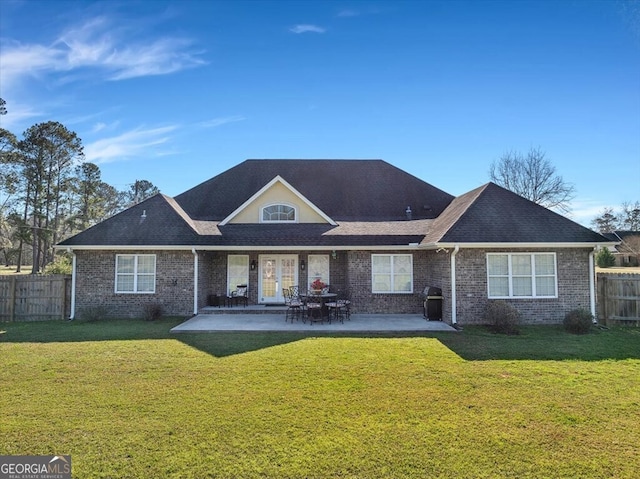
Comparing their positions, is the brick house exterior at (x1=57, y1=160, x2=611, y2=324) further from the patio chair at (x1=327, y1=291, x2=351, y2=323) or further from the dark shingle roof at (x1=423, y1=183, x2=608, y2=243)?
the patio chair at (x1=327, y1=291, x2=351, y2=323)

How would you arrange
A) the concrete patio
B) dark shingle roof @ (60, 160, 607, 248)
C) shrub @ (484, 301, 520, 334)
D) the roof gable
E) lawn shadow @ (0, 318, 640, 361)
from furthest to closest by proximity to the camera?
1. the roof gable
2. dark shingle roof @ (60, 160, 607, 248)
3. the concrete patio
4. shrub @ (484, 301, 520, 334)
5. lawn shadow @ (0, 318, 640, 361)

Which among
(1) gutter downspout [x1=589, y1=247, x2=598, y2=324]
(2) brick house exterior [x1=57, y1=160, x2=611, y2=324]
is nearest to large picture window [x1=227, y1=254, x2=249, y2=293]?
(2) brick house exterior [x1=57, y1=160, x2=611, y2=324]

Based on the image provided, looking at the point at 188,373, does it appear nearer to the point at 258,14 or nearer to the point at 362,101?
the point at 258,14

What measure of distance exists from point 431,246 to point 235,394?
30.2 feet

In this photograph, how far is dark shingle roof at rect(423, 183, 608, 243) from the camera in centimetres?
1245

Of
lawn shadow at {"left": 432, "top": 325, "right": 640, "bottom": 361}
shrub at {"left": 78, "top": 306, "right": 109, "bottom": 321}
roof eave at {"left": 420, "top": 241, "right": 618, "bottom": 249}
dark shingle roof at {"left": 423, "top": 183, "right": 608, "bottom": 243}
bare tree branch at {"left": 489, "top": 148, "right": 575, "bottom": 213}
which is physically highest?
bare tree branch at {"left": 489, "top": 148, "right": 575, "bottom": 213}

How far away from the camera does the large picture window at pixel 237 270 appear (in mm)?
16109

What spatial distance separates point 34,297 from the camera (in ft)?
45.8

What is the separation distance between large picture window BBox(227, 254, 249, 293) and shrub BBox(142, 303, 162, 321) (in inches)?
127

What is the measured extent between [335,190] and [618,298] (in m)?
13.6

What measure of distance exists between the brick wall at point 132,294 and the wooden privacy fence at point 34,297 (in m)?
0.62

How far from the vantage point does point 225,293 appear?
16016mm

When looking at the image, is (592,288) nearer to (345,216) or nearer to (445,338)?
(445,338)

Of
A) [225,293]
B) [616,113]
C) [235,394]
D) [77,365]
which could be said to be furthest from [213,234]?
[616,113]
